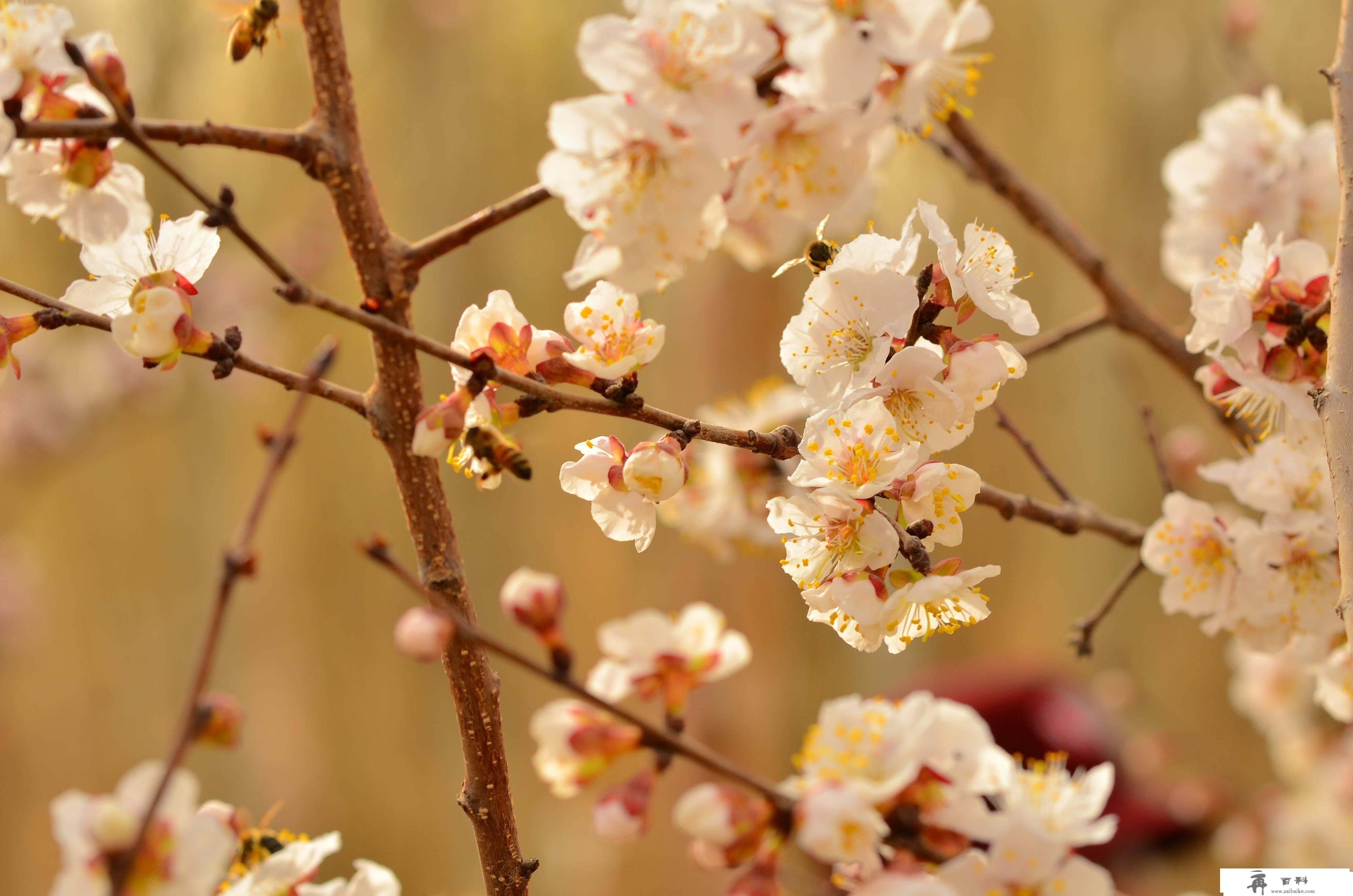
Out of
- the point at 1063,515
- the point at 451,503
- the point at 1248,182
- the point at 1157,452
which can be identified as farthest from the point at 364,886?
the point at 451,503

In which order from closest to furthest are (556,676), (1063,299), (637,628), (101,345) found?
(556,676), (637,628), (101,345), (1063,299)

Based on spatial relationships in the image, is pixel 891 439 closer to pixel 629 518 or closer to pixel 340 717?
pixel 629 518

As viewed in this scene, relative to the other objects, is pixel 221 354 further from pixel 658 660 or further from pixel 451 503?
pixel 451 503

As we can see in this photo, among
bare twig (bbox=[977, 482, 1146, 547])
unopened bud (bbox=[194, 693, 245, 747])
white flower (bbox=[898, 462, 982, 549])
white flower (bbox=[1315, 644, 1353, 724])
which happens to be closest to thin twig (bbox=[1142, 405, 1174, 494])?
Answer: bare twig (bbox=[977, 482, 1146, 547])

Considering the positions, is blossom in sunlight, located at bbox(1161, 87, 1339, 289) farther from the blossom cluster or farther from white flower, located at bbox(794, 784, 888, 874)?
white flower, located at bbox(794, 784, 888, 874)

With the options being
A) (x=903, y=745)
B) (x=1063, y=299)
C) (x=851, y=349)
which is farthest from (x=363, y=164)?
(x=1063, y=299)

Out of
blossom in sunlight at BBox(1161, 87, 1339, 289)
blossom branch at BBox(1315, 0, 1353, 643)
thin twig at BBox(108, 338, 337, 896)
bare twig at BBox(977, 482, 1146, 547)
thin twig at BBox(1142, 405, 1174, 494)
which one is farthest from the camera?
blossom in sunlight at BBox(1161, 87, 1339, 289)
